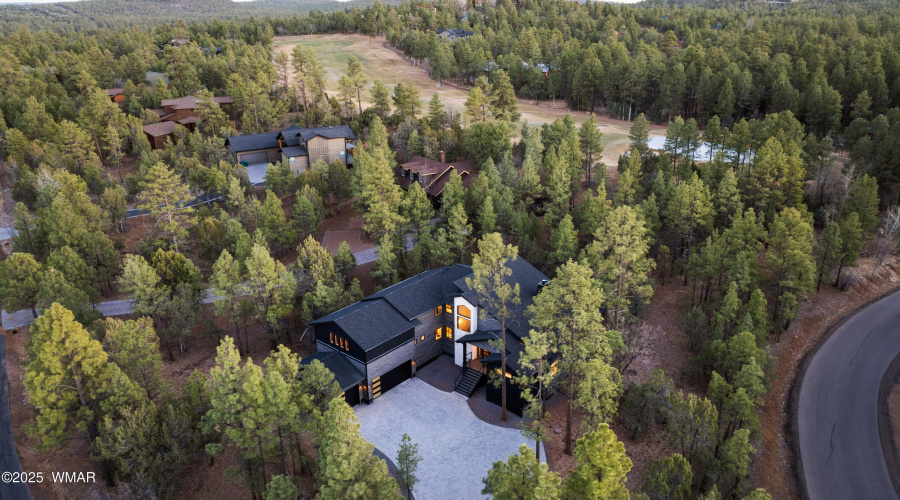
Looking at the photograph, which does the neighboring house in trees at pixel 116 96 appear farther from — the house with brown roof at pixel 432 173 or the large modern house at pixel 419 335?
the large modern house at pixel 419 335

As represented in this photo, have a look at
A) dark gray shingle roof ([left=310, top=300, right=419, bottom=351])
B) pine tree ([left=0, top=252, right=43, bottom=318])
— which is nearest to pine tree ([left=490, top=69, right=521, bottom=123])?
dark gray shingle roof ([left=310, top=300, right=419, bottom=351])

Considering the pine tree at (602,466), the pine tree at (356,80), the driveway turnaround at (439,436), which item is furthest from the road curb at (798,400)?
the pine tree at (356,80)

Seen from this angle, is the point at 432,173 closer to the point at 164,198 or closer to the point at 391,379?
the point at 164,198

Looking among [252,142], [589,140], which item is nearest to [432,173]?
[589,140]

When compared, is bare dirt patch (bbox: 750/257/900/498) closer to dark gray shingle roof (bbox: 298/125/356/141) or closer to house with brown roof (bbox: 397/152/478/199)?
house with brown roof (bbox: 397/152/478/199)

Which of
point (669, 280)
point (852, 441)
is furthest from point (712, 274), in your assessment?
point (852, 441)

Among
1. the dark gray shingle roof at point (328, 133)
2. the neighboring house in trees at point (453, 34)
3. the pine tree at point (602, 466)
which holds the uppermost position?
the neighboring house in trees at point (453, 34)
